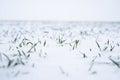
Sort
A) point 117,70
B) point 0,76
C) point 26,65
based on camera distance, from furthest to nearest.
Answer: point 26,65 < point 117,70 < point 0,76

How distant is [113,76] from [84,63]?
40 cm

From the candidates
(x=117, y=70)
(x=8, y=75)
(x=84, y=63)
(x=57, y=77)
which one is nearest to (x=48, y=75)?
(x=57, y=77)

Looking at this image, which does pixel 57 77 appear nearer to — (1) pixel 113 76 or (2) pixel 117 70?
(1) pixel 113 76

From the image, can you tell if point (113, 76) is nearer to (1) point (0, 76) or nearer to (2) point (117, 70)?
(2) point (117, 70)

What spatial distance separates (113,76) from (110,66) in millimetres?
279

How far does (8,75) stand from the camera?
1.29 m

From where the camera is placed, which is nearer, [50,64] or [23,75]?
[23,75]

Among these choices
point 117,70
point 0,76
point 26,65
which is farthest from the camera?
point 26,65

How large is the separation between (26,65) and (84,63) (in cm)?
59

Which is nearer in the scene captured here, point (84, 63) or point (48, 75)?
point (48, 75)

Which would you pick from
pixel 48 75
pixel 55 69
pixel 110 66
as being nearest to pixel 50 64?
pixel 55 69

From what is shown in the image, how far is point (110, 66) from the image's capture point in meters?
1.56

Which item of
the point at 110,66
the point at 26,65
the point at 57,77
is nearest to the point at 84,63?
the point at 110,66

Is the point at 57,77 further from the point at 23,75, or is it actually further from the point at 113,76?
the point at 113,76
